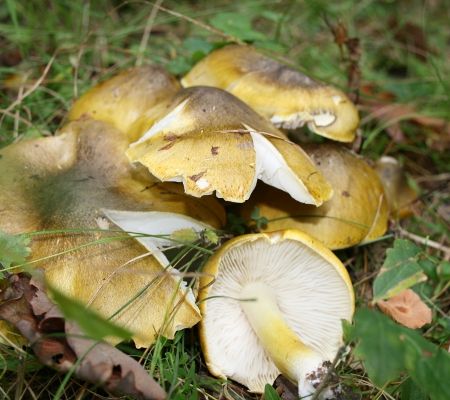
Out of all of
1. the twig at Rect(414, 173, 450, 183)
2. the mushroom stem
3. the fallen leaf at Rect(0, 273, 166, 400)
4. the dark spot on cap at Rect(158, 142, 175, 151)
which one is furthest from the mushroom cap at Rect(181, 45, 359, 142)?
the fallen leaf at Rect(0, 273, 166, 400)

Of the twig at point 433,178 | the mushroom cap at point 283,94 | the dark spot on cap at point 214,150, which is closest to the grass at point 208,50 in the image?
the twig at point 433,178

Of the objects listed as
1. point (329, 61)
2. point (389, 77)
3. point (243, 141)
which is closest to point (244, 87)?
point (243, 141)

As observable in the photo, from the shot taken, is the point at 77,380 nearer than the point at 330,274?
Yes

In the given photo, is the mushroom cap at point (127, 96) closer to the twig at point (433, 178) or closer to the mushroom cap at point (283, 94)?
the mushroom cap at point (283, 94)

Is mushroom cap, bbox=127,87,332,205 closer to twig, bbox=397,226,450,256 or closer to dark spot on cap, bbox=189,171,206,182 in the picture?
dark spot on cap, bbox=189,171,206,182

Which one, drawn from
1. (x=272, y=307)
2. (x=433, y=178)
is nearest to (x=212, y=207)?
(x=272, y=307)

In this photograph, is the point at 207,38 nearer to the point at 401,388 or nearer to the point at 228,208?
the point at 228,208

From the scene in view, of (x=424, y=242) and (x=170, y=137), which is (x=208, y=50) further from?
(x=424, y=242)
